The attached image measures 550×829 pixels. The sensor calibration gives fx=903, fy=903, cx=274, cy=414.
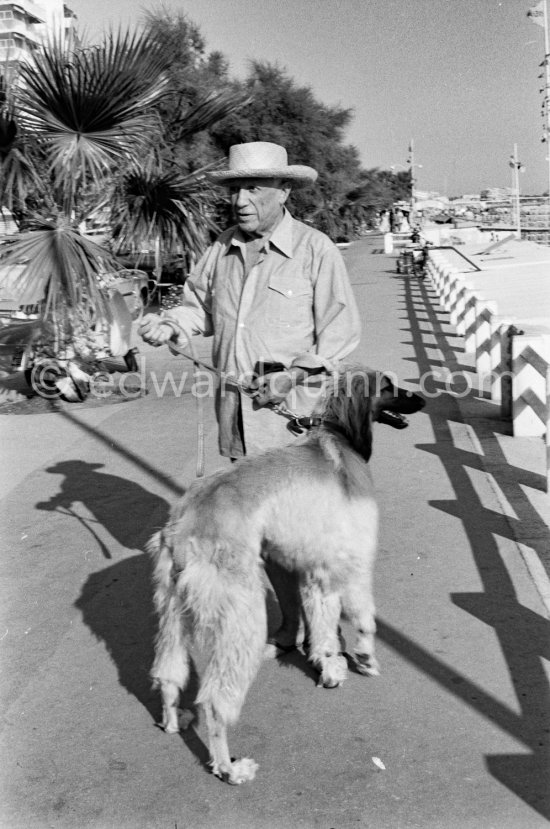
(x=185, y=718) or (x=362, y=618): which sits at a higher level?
(x=362, y=618)

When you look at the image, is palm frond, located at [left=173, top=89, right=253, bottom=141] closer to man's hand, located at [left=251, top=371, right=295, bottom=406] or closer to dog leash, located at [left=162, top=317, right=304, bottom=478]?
dog leash, located at [left=162, top=317, right=304, bottom=478]

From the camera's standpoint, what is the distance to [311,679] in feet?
13.4

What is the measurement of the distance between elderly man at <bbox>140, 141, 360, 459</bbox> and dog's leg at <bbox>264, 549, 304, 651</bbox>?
1.97 ft

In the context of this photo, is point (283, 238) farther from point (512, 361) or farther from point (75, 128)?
point (75, 128)

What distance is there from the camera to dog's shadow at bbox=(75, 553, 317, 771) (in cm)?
389

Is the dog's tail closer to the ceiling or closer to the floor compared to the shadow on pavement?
closer to the ceiling

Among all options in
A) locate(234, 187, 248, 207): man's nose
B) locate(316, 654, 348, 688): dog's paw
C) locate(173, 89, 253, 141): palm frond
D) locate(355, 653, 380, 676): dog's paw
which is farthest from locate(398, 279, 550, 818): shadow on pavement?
locate(173, 89, 253, 141): palm frond

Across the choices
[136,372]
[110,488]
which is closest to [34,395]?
[136,372]

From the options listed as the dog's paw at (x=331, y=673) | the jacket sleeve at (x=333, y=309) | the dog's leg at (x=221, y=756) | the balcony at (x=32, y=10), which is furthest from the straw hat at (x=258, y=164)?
the balcony at (x=32, y=10)

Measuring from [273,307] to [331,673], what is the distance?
5.49 ft

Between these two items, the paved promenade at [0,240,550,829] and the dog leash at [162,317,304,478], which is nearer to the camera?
the paved promenade at [0,240,550,829]

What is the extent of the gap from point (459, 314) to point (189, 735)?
→ 522 inches

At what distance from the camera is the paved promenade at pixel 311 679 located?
10.3ft

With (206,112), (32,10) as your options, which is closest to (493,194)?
(32,10)
